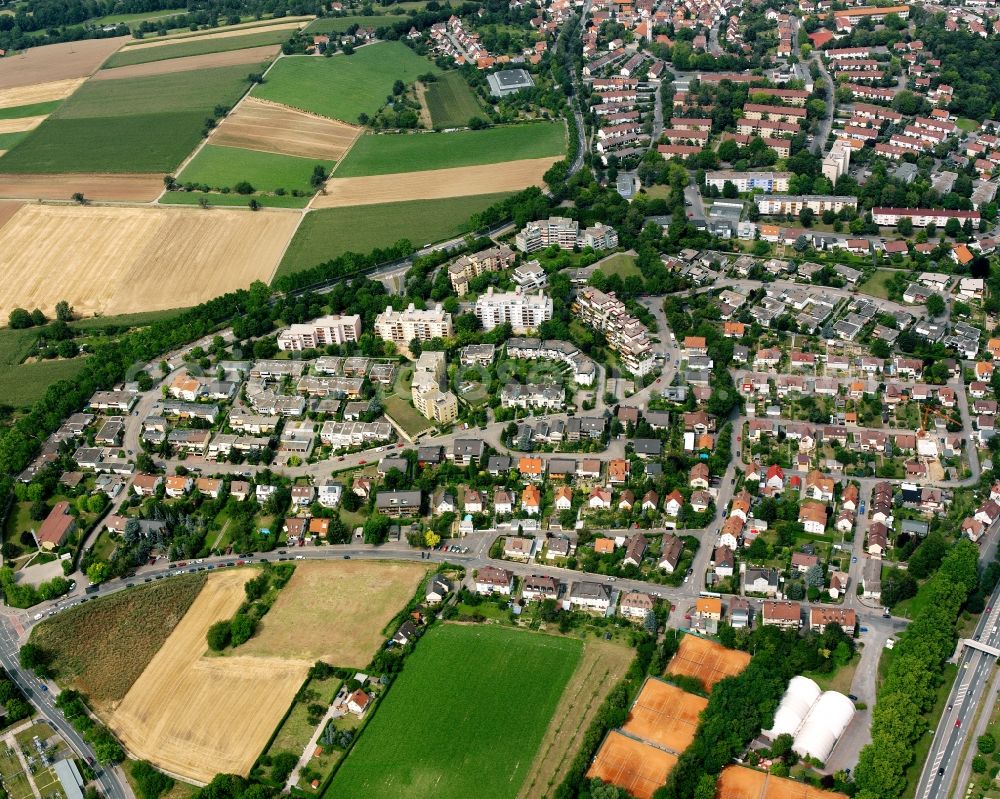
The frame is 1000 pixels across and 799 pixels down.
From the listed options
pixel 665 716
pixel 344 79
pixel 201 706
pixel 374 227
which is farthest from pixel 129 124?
pixel 665 716

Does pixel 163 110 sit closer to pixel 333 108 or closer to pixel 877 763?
pixel 333 108

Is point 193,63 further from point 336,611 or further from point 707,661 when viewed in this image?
point 707,661

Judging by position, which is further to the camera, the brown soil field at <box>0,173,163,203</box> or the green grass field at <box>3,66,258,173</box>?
the green grass field at <box>3,66,258,173</box>

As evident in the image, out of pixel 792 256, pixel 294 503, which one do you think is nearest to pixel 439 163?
pixel 792 256

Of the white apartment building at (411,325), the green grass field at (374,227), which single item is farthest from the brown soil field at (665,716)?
the green grass field at (374,227)

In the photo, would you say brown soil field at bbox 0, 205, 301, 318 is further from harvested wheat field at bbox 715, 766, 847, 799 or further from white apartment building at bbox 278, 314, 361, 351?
harvested wheat field at bbox 715, 766, 847, 799

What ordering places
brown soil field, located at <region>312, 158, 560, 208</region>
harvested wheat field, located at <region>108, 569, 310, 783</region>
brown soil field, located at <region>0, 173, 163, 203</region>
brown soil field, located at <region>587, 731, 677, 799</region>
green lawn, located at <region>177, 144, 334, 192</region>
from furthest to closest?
green lawn, located at <region>177, 144, 334, 192</region> < brown soil field, located at <region>0, 173, 163, 203</region> < brown soil field, located at <region>312, 158, 560, 208</region> < harvested wheat field, located at <region>108, 569, 310, 783</region> < brown soil field, located at <region>587, 731, 677, 799</region>

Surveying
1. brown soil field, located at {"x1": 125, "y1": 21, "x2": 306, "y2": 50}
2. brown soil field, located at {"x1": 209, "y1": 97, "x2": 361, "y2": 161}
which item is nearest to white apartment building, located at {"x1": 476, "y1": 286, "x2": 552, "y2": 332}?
brown soil field, located at {"x1": 209, "y1": 97, "x2": 361, "y2": 161}
